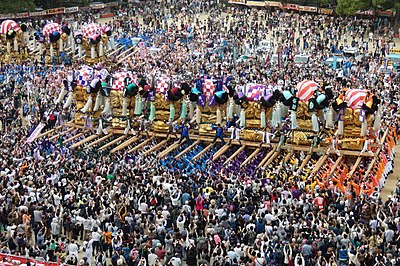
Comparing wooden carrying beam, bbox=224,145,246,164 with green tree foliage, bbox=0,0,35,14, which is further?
green tree foliage, bbox=0,0,35,14

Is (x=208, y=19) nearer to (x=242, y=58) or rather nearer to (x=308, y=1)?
(x=308, y=1)

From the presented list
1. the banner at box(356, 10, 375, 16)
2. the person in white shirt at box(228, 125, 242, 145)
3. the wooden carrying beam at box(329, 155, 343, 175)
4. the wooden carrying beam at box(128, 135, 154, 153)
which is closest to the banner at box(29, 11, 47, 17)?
the banner at box(356, 10, 375, 16)

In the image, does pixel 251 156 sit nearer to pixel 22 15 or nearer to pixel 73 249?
pixel 73 249

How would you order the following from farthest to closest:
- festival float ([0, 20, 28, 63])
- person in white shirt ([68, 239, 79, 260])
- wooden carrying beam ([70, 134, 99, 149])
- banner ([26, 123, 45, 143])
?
festival float ([0, 20, 28, 63]) → banner ([26, 123, 45, 143]) → wooden carrying beam ([70, 134, 99, 149]) → person in white shirt ([68, 239, 79, 260])

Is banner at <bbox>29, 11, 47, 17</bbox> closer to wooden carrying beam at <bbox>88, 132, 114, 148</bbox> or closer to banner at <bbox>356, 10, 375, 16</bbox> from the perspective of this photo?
banner at <bbox>356, 10, 375, 16</bbox>

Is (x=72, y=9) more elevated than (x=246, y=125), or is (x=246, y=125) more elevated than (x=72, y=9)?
(x=72, y=9)

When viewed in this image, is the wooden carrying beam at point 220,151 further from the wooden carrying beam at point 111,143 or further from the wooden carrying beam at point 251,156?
the wooden carrying beam at point 111,143

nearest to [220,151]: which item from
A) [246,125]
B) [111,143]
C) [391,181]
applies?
[246,125]

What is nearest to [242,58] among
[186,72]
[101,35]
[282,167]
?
[186,72]

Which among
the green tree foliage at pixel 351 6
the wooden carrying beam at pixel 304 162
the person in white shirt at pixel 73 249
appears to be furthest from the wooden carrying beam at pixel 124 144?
the green tree foliage at pixel 351 6
